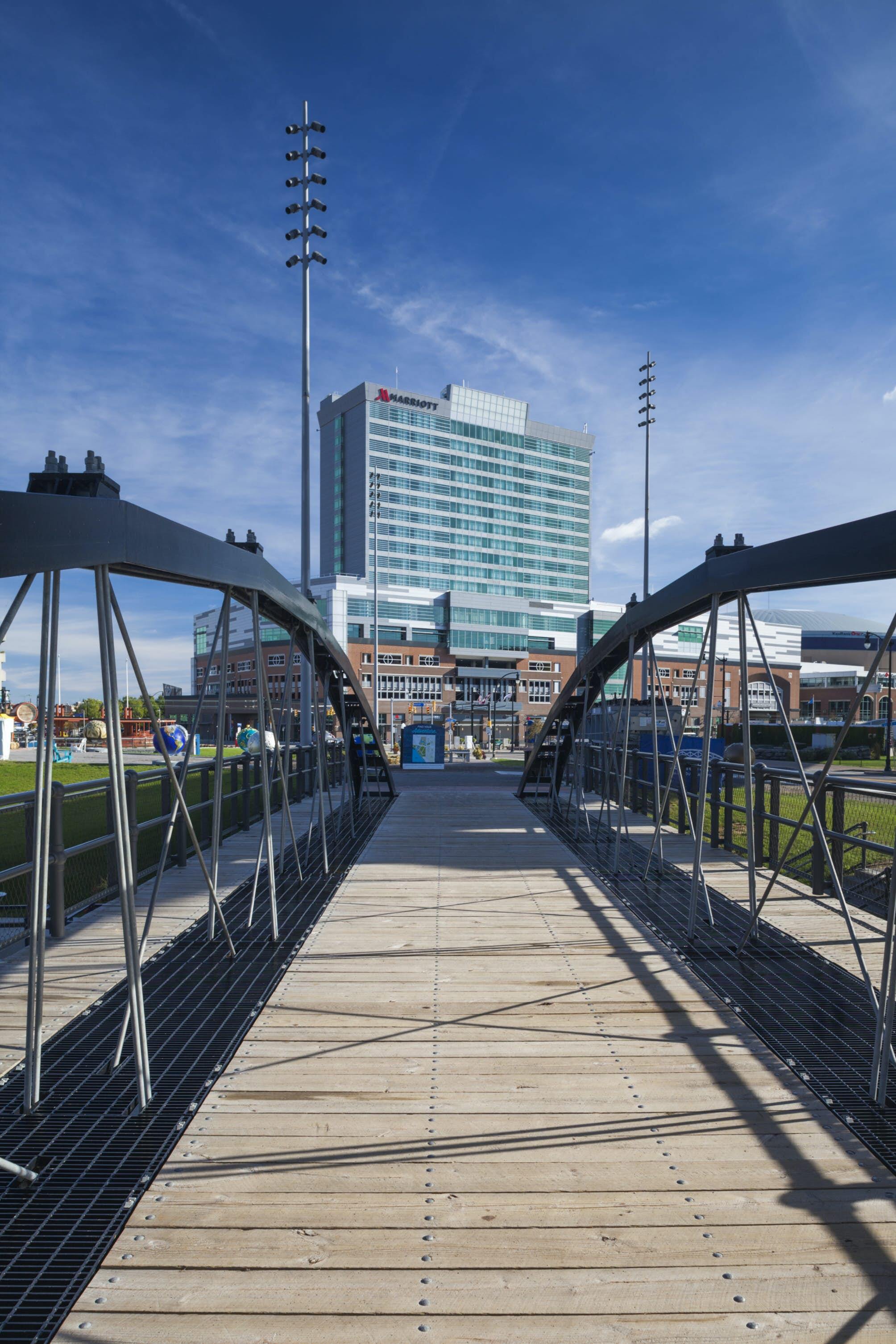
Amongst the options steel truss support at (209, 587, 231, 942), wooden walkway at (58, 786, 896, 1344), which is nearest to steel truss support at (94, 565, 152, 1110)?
wooden walkway at (58, 786, 896, 1344)

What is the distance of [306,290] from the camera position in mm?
23812

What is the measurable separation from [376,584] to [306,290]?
971 inches

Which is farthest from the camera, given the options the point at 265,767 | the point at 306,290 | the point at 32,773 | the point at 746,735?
the point at 32,773

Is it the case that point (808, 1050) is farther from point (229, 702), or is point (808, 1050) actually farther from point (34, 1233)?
point (229, 702)

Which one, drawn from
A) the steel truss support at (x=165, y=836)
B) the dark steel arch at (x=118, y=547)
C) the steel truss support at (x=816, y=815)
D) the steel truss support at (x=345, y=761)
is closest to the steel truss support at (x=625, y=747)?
the steel truss support at (x=816, y=815)

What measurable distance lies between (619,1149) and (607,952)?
9.89ft

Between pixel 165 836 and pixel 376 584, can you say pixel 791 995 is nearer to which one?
pixel 165 836

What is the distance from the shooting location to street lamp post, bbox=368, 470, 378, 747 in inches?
1784

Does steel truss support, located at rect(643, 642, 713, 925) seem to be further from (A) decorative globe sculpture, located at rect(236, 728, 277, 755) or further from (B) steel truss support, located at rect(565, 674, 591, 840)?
(A) decorative globe sculpture, located at rect(236, 728, 277, 755)

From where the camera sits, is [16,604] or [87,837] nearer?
[16,604]

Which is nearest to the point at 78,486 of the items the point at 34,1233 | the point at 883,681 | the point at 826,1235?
the point at 34,1233

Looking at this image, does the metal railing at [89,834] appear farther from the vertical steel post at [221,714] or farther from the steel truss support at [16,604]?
the steel truss support at [16,604]

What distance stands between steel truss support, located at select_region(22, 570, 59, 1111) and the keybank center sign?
11112 cm

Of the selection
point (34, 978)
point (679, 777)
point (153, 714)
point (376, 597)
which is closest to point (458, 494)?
point (376, 597)
